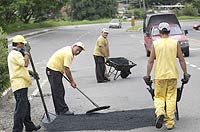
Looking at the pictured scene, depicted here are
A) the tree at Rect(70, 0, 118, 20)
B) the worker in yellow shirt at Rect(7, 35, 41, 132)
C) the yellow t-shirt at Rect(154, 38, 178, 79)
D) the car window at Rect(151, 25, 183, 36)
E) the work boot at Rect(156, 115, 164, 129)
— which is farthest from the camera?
the tree at Rect(70, 0, 118, 20)

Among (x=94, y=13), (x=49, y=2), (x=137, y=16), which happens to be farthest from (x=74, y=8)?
(x=49, y=2)

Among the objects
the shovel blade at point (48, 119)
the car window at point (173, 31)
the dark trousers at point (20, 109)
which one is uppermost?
the dark trousers at point (20, 109)

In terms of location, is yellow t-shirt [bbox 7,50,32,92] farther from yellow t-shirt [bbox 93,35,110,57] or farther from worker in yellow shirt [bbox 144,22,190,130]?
yellow t-shirt [bbox 93,35,110,57]

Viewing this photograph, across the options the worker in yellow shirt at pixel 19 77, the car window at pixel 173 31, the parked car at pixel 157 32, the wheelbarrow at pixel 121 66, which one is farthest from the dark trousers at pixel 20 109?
the car window at pixel 173 31

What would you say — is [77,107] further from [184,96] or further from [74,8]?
[74,8]

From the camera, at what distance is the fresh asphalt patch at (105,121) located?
8656 mm

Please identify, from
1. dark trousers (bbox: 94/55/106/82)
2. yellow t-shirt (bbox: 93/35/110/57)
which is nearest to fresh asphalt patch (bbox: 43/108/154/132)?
dark trousers (bbox: 94/55/106/82)

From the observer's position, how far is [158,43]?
332 inches

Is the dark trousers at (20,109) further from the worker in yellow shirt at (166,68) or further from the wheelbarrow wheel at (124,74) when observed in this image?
the wheelbarrow wheel at (124,74)

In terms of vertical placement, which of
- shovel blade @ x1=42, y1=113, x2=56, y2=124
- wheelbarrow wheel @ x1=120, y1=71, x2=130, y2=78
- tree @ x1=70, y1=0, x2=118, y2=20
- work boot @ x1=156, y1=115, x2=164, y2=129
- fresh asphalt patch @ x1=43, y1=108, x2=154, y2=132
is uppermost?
work boot @ x1=156, y1=115, x2=164, y2=129

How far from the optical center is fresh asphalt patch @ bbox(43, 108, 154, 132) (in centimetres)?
866

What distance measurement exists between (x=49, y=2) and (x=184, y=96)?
55211 mm

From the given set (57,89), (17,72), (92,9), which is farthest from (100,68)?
(92,9)

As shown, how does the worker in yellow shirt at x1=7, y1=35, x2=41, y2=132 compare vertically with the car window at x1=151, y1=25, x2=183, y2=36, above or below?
above
